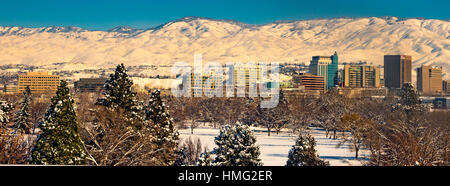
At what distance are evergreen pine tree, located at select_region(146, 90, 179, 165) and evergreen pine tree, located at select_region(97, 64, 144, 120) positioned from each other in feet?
2.95

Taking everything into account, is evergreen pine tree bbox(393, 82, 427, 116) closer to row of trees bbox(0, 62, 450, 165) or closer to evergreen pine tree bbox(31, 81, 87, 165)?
row of trees bbox(0, 62, 450, 165)

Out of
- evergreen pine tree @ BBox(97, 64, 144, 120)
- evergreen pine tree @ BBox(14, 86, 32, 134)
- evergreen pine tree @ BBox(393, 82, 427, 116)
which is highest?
evergreen pine tree @ BBox(97, 64, 144, 120)

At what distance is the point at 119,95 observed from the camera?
23000mm

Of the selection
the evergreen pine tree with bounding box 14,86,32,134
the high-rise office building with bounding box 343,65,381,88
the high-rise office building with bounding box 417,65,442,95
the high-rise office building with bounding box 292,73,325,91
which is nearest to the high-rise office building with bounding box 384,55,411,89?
the high-rise office building with bounding box 343,65,381,88

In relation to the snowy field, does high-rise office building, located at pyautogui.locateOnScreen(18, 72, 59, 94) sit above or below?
above

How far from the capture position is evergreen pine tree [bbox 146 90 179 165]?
22.4 m

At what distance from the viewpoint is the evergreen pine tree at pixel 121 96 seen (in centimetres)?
2261

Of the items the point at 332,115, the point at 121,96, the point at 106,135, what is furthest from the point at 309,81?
the point at 106,135

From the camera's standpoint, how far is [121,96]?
23.0 meters

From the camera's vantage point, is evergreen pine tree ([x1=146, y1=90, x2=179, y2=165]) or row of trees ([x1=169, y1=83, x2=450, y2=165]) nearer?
evergreen pine tree ([x1=146, y1=90, x2=179, y2=165])

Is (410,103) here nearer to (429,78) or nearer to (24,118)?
(24,118)
